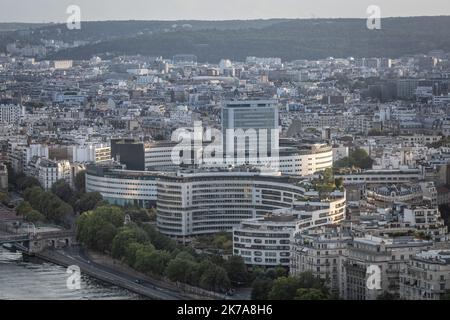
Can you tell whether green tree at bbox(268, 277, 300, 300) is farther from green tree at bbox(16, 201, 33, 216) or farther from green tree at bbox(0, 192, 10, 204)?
green tree at bbox(0, 192, 10, 204)

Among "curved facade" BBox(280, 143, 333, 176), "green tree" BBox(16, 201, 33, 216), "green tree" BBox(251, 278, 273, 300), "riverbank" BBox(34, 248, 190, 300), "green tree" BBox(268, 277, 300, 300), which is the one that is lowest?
"riverbank" BBox(34, 248, 190, 300)

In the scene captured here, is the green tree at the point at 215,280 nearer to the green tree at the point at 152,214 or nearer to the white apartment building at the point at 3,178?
the green tree at the point at 152,214

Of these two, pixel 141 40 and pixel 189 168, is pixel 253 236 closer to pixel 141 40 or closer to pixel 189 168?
pixel 189 168

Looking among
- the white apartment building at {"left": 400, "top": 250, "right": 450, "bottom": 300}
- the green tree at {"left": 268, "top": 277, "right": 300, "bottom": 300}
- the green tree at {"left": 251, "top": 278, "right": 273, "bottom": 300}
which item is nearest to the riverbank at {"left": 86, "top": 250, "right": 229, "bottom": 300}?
the green tree at {"left": 251, "top": 278, "right": 273, "bottom": 300}

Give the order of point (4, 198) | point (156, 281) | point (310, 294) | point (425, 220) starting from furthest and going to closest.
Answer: point (4, 198) < point (425, 220) < point (156, 281) < point (310, 294)

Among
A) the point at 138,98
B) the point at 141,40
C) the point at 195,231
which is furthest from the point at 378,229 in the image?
the point at 141,40

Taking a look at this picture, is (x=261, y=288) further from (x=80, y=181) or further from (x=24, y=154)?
(x=24, y=154)

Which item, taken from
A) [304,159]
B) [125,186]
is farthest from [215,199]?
[304,159]
